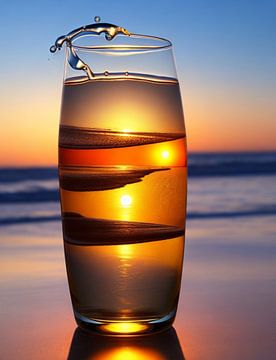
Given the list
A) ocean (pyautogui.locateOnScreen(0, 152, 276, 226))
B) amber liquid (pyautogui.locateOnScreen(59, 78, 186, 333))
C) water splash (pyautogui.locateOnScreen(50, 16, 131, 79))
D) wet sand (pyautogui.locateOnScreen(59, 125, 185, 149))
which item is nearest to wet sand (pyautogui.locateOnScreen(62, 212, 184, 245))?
amber liquid (pyautogui.locateOnScreen(59, 78, 186, 333))

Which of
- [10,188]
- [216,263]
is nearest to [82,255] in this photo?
[216,263]

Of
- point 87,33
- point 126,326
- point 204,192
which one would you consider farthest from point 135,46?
point 204,192

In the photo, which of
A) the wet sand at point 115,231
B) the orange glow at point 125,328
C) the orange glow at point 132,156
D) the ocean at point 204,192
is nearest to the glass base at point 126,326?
the orange glow at point 125,328

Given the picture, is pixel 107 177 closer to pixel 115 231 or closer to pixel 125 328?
pixel 115 231

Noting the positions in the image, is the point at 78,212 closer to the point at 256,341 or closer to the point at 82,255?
the point at 82,255

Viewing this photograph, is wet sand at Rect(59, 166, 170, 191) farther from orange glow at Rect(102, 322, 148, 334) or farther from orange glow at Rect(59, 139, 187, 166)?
orange glow at Rect(102, 322, 148, 334)
